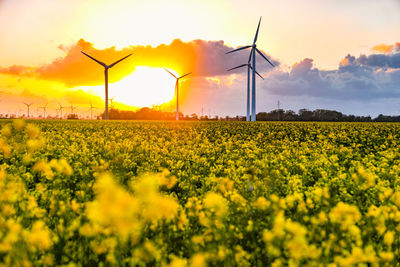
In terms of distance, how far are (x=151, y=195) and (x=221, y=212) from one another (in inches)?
43.9

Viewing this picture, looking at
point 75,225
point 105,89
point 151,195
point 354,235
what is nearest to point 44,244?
point 75,225

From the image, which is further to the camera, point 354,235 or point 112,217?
point 354,235

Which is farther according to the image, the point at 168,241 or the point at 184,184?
the point at 184,184

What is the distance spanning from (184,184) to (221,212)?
344 cm

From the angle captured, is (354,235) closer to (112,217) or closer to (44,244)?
(112,217)

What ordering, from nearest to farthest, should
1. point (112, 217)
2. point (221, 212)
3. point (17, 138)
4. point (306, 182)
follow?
1. point (112, 217)
2. point (221, 212)
3. point (306, 182)
4. point (17, 138)

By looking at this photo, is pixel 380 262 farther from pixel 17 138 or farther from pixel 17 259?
pixel 17 138

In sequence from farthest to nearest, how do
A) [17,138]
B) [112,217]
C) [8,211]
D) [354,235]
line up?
[17,138], [8,211], [354,235], [112,217]

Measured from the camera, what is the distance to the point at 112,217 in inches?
100

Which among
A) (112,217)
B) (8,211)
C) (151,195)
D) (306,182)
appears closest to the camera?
(112,217)

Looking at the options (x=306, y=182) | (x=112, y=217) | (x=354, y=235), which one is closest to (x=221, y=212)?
(x=112, y=217)

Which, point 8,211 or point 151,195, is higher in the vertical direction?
point 151,195

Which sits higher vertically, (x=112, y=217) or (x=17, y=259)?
(x=112, y=217)

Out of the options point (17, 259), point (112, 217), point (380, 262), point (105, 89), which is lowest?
point (380, 262)
